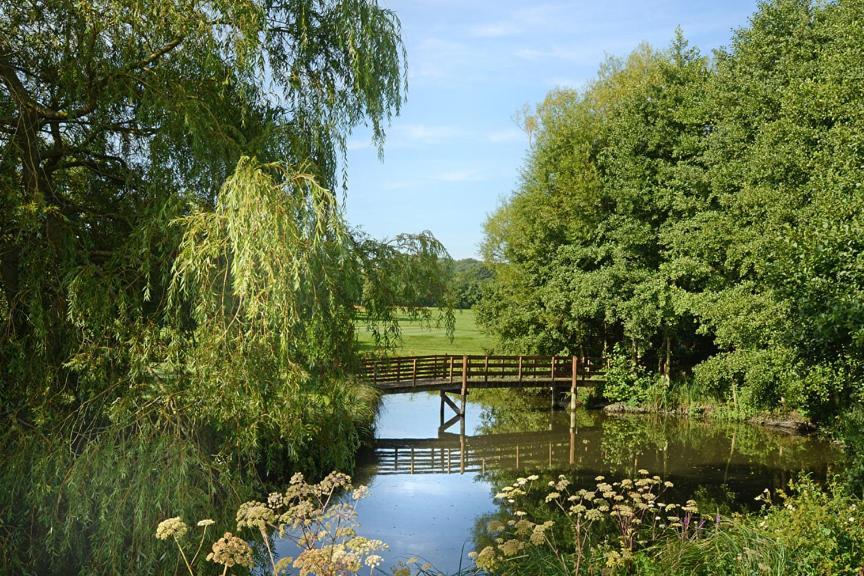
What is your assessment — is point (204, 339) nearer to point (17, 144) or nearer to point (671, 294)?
point (17, 144)

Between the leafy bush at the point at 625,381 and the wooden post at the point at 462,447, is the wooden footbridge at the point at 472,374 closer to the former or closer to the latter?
the leafy bush at the point at 625,381

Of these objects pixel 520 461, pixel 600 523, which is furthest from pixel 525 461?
pixel 600 523

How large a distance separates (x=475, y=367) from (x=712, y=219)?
30.2 feet

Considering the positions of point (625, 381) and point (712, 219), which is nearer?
point (712, 219)

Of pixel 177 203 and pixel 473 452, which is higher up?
pixel 177 203

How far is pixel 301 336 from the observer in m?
6.21

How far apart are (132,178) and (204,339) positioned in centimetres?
206

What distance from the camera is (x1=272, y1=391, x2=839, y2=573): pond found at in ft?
43.3

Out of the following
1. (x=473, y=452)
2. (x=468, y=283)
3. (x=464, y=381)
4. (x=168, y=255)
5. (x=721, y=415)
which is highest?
(x=468, y=283)

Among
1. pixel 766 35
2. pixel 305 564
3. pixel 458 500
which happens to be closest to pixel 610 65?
pixel 766 35

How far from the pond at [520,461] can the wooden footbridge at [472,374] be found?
1.09 m

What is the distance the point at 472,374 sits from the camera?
24.6 meters

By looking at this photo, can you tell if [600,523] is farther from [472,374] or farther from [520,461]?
[472,374]

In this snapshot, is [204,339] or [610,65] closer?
[204,339]
